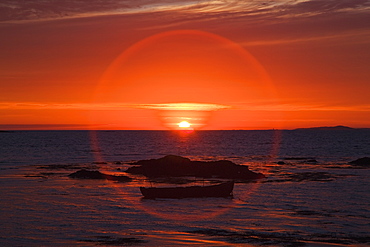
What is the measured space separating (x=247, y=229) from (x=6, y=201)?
66.9 ft

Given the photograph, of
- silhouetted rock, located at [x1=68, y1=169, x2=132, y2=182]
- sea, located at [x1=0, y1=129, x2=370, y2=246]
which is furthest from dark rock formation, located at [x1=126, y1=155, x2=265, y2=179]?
sea, located at [x1=0, y1=129, x2=370, y2=246]

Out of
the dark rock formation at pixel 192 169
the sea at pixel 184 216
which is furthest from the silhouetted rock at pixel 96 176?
the dark rock formation at pixel 192 169

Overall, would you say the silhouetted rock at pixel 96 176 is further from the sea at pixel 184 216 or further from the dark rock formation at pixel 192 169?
the dark rock formation at pixel 192 169

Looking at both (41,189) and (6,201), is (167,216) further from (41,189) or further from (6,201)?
(41,189)

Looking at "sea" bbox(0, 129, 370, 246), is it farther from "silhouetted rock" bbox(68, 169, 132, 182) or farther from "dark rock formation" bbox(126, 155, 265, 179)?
"dark rock formation" bbox(126, 155, 265, 179)

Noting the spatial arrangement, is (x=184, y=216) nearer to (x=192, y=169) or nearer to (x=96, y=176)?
(x=96, y=176)

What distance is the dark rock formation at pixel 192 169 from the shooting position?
195ft

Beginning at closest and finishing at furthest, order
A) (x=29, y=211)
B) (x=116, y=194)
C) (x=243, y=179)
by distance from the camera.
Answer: (x=29, y=211)
(x=116, y=194)
(x=243, y=179)

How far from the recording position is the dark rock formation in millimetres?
59325

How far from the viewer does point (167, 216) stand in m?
31.8

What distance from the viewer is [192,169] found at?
62750mm

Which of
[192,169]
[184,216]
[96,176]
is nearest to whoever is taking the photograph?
[184,216]

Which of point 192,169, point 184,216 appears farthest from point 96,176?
point 184,216

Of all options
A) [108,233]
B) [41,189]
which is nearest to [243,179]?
[41,189]
